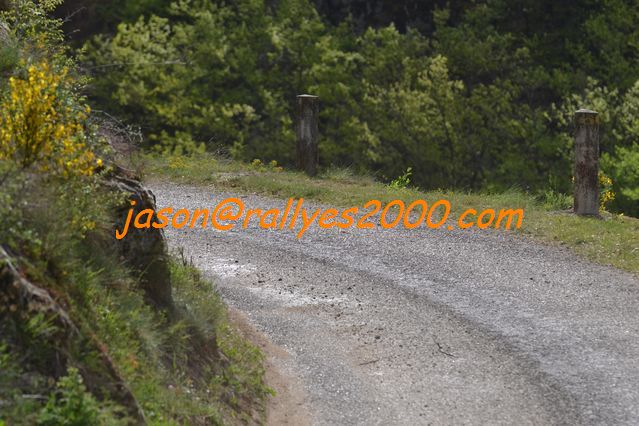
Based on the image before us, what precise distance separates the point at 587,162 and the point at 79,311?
10019 millimetres

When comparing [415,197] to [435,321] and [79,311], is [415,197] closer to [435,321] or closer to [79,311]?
[435,321]

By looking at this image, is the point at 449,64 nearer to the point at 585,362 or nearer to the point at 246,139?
the point at 246,139

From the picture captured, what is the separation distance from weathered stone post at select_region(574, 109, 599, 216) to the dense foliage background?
11194 millimetres

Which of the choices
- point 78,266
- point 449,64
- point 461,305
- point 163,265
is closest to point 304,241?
point 461,305

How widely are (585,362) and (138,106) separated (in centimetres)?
1912

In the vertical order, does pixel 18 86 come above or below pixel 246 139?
above

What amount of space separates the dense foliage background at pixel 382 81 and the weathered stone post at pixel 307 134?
7.90 m

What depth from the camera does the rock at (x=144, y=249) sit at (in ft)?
27.3

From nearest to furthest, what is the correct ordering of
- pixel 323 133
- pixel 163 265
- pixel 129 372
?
pixel 129 372, pixel 163 265, pixel 323 133

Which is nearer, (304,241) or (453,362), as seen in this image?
(453,362)

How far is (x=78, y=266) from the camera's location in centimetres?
736

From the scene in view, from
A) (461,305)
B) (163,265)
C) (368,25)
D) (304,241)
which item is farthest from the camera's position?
(368,25)

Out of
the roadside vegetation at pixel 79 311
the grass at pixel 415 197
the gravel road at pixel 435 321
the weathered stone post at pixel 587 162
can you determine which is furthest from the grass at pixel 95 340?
the weathered stone post at pixel 587 162

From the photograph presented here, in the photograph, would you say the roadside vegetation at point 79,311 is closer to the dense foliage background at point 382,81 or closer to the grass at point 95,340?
the grass at point 95,340
